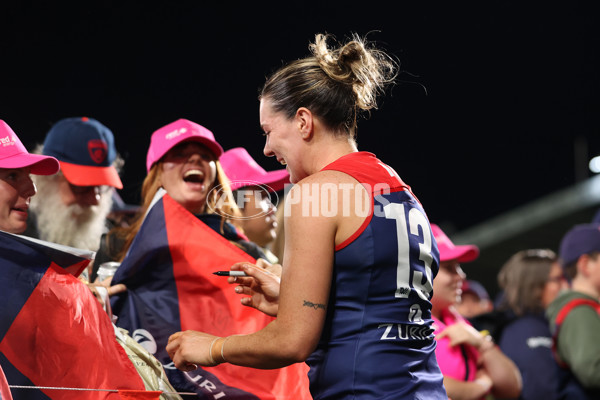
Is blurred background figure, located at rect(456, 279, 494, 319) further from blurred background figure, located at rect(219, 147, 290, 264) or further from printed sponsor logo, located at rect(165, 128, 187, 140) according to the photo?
printed sponsor logo, located at rect(165, 128, 187, 140)

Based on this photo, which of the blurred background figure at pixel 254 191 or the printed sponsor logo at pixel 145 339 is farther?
the blurred background figure at pixel 254 191

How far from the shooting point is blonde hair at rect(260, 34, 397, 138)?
2264 mm

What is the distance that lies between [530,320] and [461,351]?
4.67 feet

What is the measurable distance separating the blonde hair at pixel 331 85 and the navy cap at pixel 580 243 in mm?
3181

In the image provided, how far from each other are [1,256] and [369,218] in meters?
1.34

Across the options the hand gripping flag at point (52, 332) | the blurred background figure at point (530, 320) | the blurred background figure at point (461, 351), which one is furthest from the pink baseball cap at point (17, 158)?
the blurred background figure at point (530, 320)

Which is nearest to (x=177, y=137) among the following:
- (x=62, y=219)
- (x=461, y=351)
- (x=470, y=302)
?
(x=62, y=219)

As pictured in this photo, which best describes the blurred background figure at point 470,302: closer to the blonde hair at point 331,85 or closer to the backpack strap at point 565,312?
the backpack strap at point 565,312

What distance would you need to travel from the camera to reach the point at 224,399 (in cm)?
291

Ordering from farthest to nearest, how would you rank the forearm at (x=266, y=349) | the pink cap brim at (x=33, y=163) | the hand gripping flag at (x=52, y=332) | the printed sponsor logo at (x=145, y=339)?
the printed sponsor logo at (x=145, y=339) → the pink cap brim at (x=33, y=163) → the hand gripping flag at (x=52, y=332) → the forearm at (x=266, y=349)

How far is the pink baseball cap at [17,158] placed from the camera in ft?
8.55

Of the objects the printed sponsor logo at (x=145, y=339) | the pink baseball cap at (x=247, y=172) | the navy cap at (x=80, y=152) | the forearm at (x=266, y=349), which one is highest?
the pink baseball cap at (x=247, y=172)

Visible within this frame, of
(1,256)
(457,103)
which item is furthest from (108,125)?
(457,103)

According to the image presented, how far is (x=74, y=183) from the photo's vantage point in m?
3.79
